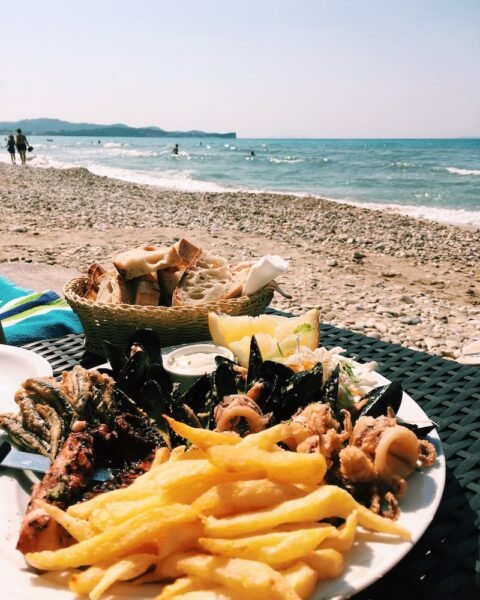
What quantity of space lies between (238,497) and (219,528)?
0.31ft

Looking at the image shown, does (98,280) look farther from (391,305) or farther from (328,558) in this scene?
(391,305)

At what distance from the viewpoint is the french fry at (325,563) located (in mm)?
1181

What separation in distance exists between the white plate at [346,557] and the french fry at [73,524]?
101 millimetres

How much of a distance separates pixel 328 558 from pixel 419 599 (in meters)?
0.34

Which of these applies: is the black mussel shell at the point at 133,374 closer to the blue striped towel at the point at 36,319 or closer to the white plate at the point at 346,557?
the white plate at the point at 346,557

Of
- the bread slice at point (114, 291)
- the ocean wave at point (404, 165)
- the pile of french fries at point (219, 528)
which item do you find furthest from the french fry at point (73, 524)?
the ocean wave at point (404, 165)

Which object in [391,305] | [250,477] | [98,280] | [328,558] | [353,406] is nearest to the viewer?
[328,558]

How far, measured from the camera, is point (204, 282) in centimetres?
338

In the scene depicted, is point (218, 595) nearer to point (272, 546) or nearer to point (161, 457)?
point (272, 546)

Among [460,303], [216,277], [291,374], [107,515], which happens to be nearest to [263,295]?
[216,277]

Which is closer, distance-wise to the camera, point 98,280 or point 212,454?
point 212,454

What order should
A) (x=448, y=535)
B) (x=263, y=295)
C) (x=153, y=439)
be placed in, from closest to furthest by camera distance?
(x=448, y=535) < (x=153, y=439) < (x=263, y=295)

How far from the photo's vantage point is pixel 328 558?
1.19m

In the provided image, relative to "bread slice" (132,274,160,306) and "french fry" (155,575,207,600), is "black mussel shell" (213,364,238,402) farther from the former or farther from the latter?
"bread slice" (132,274,160,306)
